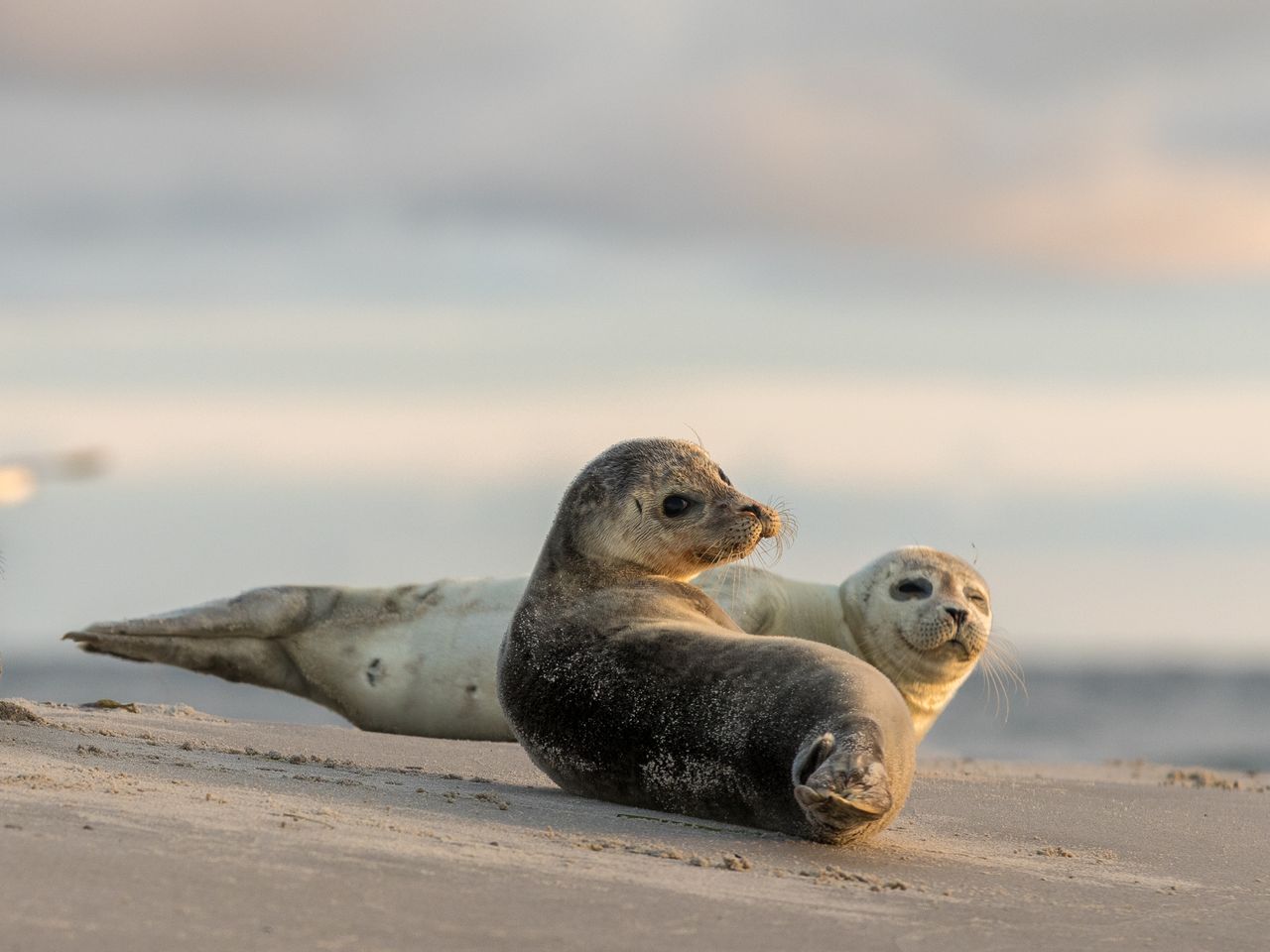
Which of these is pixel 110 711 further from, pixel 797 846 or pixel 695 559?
pixel 797 846

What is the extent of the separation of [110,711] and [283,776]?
10.1 ft

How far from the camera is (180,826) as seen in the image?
4.04 m

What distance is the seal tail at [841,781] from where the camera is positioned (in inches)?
188

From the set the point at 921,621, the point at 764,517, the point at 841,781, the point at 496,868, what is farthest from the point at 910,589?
the point at 496,868

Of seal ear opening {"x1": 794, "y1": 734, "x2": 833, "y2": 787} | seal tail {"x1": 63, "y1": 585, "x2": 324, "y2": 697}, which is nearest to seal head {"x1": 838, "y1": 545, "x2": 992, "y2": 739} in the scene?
seal tail {"x1": 63, "y1": 585, "x2": 324, "y2": 697}

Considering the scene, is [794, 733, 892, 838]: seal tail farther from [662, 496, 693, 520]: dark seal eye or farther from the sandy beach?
[662, 496, 693, 520]: dark seal eye

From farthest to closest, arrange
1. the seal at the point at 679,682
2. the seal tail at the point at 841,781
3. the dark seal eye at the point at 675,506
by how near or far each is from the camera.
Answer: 1. the dark seal eye at the point at 675,506
2. the seal at the point at 679,682
3. the seal tail at the point at 841,781

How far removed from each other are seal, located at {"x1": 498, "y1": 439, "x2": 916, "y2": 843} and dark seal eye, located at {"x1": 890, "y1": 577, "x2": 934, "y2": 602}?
2.76 meters

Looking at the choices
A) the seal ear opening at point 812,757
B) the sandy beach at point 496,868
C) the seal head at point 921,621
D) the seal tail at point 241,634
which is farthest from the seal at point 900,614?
the seal ear opening at point 812,757

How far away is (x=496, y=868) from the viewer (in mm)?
4023

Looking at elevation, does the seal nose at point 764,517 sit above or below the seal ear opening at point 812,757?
above

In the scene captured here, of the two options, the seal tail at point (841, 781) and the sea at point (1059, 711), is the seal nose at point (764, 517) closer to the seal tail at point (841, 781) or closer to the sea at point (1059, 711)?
the seal tail at point (841, 781)

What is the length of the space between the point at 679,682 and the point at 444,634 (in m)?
4.48

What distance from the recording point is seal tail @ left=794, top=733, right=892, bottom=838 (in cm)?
477
